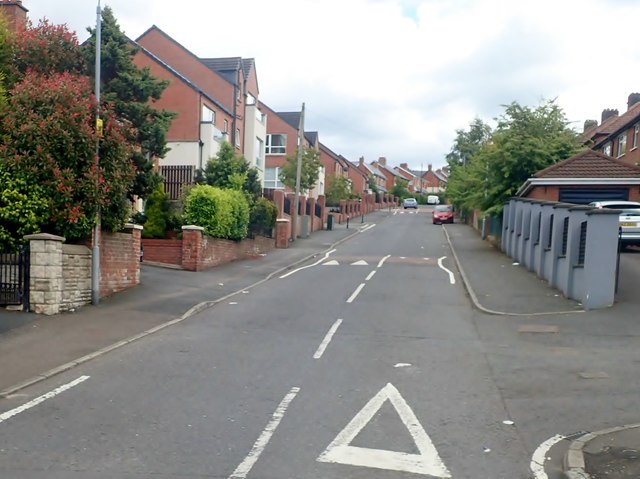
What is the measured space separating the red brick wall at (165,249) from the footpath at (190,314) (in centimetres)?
75

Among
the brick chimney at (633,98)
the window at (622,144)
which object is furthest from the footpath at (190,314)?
the brick chimney at (633,98)

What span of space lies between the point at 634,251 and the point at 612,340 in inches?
568

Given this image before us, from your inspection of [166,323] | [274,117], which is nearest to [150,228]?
[166,323]

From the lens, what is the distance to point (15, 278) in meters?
13.1

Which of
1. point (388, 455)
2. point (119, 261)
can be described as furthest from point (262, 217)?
point (388, 455)

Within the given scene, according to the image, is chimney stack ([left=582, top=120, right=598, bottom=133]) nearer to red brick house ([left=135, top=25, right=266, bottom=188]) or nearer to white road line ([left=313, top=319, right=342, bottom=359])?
red brick house ([left=135, top=25, right=266, bottom=188])

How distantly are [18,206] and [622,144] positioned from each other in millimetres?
35986

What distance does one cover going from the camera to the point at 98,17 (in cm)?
1468

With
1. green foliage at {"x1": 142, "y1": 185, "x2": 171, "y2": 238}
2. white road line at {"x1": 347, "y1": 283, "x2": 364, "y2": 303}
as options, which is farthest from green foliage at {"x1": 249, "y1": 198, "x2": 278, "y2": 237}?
white road line at {"x1": 347, "y1": 283, "x2": 364, "y2": 303}

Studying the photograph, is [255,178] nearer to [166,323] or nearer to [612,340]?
[166,323]

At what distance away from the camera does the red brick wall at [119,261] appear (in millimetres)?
15758

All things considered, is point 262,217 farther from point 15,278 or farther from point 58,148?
point 15,278

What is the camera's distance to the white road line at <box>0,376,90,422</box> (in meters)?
7.16

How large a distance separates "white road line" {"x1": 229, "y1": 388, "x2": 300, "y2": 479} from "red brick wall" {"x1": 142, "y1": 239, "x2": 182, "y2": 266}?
1433 centimetres
